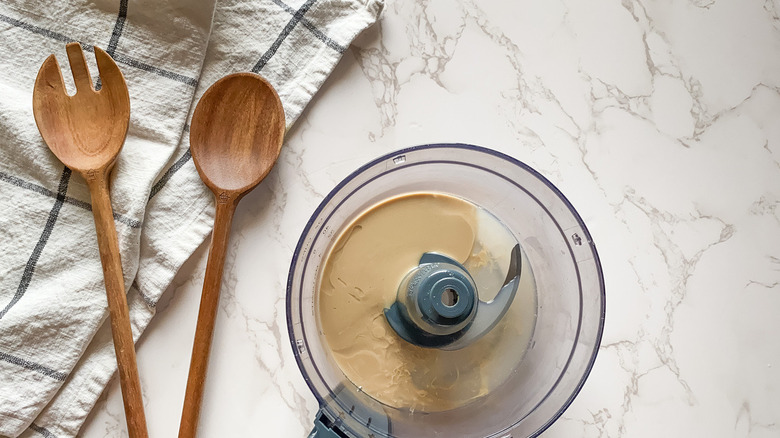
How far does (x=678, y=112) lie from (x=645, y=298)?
0.23m

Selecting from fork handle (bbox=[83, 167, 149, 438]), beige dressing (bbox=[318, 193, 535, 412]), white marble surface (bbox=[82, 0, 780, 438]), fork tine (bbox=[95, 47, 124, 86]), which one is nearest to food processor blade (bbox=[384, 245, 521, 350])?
beige dressing (bbox=[318, 193, 535, 412])

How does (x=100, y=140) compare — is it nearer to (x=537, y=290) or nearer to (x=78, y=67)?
(x=78, y=67)

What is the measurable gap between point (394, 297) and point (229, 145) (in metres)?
0.27

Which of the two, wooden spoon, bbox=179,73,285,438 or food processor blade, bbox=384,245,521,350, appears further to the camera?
wooden spoon, bbox=179,73,285,438

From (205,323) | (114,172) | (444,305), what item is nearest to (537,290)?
(444,305)

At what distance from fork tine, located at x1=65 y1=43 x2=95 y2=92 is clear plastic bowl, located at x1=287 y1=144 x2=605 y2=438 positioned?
0.31 metres

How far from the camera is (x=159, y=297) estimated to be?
2.68 ft

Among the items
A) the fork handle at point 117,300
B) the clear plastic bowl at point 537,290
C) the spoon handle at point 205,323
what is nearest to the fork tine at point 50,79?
the fork handle at point 117,300

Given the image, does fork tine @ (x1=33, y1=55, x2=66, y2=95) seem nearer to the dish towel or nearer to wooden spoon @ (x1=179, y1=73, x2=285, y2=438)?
the dish towel

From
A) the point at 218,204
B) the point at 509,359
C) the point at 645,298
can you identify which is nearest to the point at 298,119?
the point at 218,204

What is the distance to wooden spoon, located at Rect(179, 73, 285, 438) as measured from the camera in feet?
2.64

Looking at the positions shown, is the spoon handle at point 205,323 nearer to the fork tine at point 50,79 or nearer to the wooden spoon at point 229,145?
the wooden spoon at point 229,145

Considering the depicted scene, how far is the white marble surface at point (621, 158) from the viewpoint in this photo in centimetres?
85

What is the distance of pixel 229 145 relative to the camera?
2.68 feet
